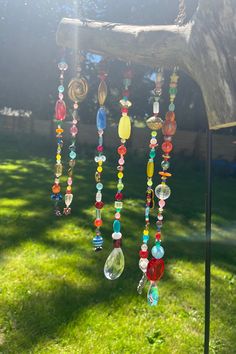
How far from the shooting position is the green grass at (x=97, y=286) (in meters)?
3.42

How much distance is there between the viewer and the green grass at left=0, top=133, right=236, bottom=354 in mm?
3420

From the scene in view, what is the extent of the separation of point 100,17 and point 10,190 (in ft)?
40.1

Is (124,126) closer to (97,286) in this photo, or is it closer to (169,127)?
(169,127)

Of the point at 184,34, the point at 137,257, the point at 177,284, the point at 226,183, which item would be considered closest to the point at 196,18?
the point at 184,34

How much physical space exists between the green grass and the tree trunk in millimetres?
2400

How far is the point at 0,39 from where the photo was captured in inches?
793

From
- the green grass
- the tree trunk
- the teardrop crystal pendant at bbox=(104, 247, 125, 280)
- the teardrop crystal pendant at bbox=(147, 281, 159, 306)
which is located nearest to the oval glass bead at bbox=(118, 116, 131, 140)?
the tree trunk

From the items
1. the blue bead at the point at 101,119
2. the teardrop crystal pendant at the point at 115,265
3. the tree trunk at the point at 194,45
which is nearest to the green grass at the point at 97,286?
the teardrop crystal pendant at the point at 115,265

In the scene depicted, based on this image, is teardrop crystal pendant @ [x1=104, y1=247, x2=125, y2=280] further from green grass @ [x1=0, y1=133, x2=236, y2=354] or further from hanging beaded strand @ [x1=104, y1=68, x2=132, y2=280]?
green grass @ [x1=0, y1=133, x2=236, y2=354]

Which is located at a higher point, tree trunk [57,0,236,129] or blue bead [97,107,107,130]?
tree trunk [57,0,236,129]

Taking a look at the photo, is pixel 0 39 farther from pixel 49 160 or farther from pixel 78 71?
pixel 78 71

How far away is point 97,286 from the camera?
428 centimetres

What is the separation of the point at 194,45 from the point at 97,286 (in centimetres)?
316

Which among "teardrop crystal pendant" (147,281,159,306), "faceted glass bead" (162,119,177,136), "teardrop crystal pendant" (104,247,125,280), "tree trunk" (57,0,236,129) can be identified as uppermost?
"tree trunk" (57,0,236,129)
